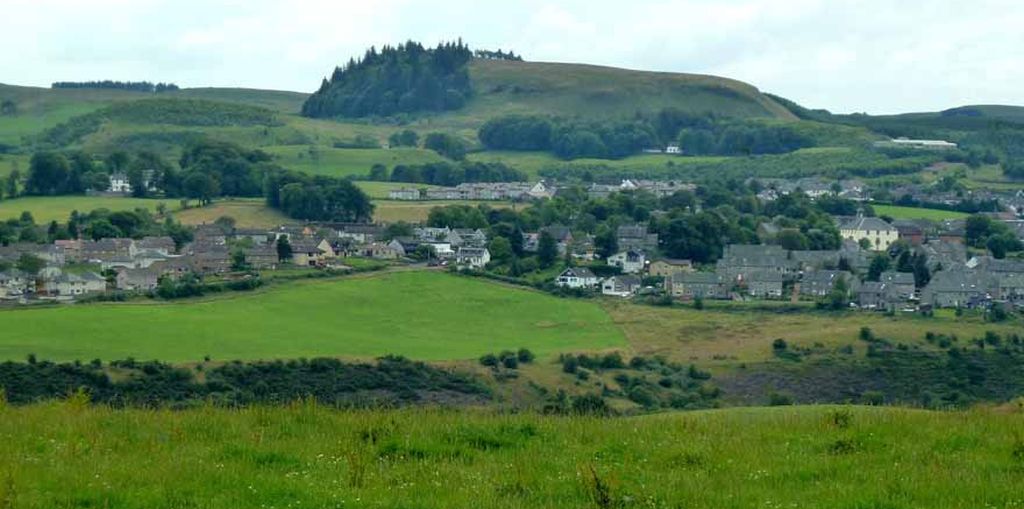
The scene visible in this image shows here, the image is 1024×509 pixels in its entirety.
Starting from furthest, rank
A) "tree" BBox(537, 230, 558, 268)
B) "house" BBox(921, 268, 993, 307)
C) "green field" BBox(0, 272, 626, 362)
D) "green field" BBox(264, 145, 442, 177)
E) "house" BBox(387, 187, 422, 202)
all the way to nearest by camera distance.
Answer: "green field" BBox(264, 145, 442, 177)
"house" BBox(387, 187, 422, 202)
"tree" BBox(537, 230, 558, 268)
"house" BBox(921, 268, 993, 307)
"green field" BBox(0, 272, 626, 362)

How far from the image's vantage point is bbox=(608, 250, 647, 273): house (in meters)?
72.2

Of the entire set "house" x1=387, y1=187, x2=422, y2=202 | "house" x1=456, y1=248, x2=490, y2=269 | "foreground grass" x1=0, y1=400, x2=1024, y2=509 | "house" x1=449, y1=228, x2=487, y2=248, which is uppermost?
"foreground grass" x1=0, y1=400, x2=1024, y2=509

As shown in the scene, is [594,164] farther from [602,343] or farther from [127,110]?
[602,343]

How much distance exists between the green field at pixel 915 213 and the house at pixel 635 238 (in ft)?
75.6

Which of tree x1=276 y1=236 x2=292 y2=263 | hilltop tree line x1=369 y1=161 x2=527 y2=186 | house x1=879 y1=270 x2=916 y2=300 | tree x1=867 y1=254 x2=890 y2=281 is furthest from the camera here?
hilltop tree line x1=369 y1=161 x2=527 y2=186

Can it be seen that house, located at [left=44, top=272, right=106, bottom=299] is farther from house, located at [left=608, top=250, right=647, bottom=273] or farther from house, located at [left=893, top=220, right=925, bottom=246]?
house, located at [left=893, top=220, right=925, bottom=246]

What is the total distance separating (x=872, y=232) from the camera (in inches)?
3327

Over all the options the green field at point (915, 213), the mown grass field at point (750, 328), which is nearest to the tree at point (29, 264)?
the mown grass field at point (750, 328)

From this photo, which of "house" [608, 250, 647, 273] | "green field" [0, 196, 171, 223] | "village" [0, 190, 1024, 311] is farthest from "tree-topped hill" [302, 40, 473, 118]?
"house" [608, 250, 647, 273]

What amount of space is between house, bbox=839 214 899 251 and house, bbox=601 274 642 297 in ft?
70.1

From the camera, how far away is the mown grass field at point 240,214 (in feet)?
271

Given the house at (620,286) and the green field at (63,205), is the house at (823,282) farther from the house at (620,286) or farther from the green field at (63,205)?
the green field at (63,205)

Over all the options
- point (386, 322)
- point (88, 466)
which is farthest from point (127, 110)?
point (88, 466)

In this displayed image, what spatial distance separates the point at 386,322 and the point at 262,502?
4595 cm
